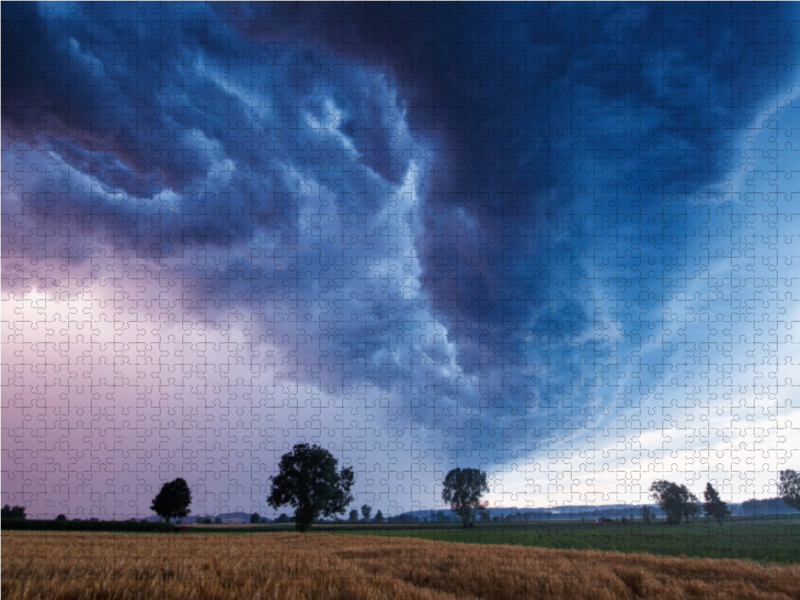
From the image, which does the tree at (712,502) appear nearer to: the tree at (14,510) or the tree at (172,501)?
the tree at (14,510)

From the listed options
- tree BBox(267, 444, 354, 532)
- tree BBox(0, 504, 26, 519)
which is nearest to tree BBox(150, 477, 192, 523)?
tree BBox(267, 444, 354, 532)

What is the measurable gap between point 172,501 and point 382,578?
3730 inches

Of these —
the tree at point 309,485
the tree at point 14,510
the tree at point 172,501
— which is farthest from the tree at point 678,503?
the tree at point 172,501

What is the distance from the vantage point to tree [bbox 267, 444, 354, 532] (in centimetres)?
5931

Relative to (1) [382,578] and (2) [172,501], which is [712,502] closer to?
(1) [382,578]

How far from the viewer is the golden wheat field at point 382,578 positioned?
7.61m

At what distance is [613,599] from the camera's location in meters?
9.37

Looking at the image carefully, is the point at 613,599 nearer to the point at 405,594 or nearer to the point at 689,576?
the point at 405,594

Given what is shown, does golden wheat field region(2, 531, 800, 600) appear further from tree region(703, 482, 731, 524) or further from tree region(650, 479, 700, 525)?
tree region(650, 479, 700, 525)

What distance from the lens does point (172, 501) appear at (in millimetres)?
88500

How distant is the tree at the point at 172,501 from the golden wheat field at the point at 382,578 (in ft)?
293

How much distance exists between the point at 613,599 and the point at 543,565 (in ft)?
8.25

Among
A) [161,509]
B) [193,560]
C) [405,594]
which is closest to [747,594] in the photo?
[405,594]

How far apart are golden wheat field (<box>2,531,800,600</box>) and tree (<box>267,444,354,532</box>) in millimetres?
49614
